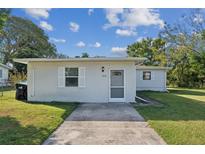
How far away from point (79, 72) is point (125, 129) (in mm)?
7540

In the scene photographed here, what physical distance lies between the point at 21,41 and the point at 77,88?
29.4 m

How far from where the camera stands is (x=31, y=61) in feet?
48.6

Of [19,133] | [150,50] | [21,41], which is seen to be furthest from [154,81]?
[21,41]

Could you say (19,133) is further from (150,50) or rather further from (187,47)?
(150,50)

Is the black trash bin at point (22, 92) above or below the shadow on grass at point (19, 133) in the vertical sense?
above

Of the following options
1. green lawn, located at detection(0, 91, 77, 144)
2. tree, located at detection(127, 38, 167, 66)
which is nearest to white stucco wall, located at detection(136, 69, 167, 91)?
tree, located at detection(127, 38, 167, 66)

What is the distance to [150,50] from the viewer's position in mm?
41250

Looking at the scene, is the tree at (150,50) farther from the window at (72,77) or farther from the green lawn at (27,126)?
the green lawn at (27,126)

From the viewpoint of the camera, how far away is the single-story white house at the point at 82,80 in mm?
14586

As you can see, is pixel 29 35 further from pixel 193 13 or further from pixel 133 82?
pixel 133 82

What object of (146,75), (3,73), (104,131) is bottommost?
(104,131)

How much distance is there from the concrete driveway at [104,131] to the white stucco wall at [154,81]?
15.6 meters

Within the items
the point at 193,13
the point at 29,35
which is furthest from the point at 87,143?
the point at 29,35

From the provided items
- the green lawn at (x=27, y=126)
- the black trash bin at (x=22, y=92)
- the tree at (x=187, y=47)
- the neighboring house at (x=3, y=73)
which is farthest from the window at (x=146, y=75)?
the neighboring house at (x=3, y=73)
